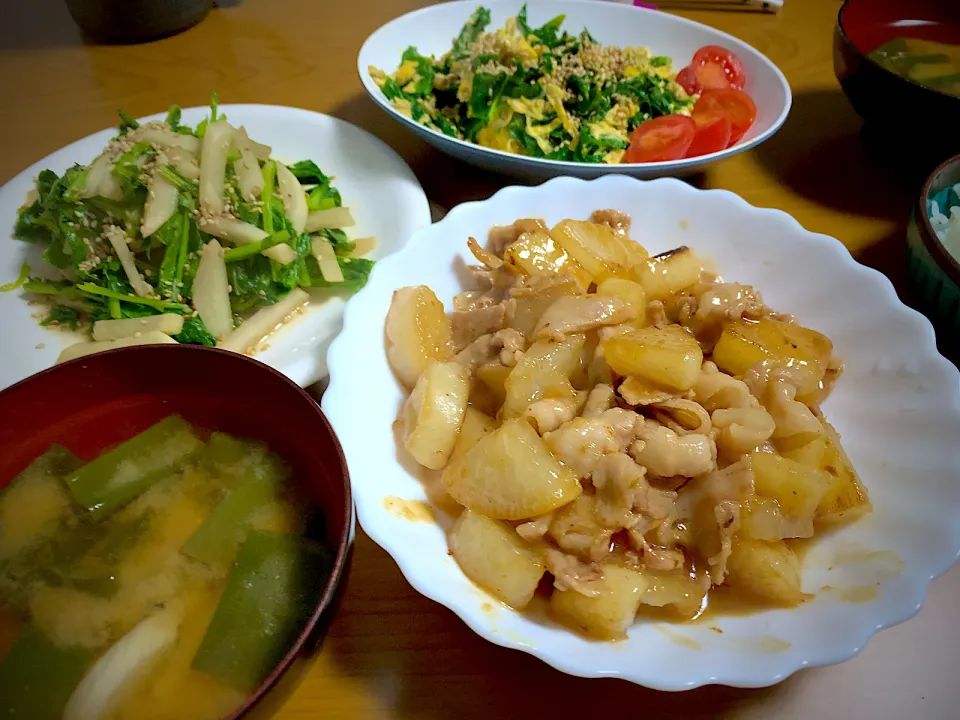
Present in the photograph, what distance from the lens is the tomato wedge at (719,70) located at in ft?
8.51

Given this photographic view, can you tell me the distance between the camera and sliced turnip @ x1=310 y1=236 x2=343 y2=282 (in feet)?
6.05

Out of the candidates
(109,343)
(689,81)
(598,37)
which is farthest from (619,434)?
(598,37)

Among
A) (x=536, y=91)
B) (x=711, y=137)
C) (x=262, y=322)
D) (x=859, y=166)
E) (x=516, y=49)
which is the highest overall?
(x=516, y=49)

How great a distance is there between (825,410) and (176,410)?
1.38 metres

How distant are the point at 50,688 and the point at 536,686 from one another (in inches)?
30.1

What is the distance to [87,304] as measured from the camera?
1.78m

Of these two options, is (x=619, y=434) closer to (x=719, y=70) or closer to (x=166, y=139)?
(x=166, y=139)

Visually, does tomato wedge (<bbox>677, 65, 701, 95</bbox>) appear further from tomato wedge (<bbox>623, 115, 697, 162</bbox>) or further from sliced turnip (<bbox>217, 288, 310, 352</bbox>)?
sliced turnip (<bbox>217, 288, 310, 352</bbox>)

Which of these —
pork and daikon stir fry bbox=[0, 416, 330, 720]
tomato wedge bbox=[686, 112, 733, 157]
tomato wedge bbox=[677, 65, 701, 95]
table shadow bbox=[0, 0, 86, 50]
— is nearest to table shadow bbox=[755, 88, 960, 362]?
tomato wedge bbox=[686, 112, 733, 157]

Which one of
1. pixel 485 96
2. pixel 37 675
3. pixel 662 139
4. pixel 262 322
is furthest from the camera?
pixel 485 96

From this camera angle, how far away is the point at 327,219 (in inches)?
78.5

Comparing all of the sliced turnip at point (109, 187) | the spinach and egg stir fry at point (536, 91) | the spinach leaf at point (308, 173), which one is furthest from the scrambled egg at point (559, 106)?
the sliced turnip at point (109, 187)

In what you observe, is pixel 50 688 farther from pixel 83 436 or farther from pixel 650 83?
pixel 650 83

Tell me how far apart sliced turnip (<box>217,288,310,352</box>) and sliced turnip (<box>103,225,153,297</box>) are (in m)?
0.30
